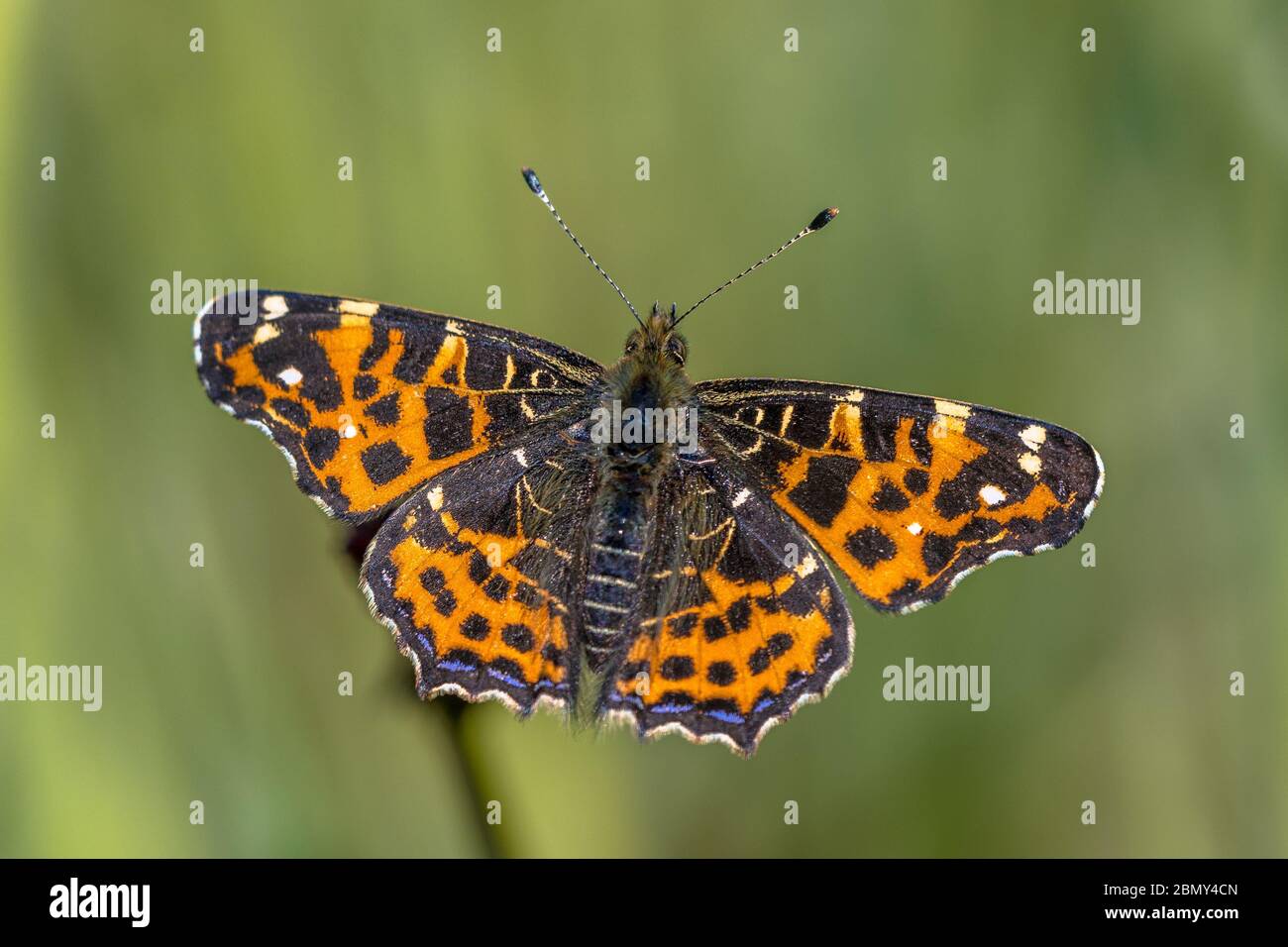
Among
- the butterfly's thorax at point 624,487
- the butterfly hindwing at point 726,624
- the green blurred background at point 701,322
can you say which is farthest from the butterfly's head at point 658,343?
the green blurred background at point 701,322

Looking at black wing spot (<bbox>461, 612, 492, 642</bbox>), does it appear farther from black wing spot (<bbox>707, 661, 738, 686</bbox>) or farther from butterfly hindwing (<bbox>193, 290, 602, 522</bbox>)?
black wing spot (<bbox>707, 661, 738, 686</bbox>)

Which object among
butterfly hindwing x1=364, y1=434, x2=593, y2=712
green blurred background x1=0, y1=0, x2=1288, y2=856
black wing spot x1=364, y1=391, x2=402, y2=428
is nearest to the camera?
butterfly hindwing x1=364, y1=434, x2=593, y2=712

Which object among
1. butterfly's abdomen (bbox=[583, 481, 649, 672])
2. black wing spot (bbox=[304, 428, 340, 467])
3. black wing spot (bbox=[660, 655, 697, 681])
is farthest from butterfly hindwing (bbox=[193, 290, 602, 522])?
black wing spot (bbox=[660, 655, 697, 681])

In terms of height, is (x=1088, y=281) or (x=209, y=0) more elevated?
(x=209, y=0)

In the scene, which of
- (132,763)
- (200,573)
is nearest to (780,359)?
(200,573)

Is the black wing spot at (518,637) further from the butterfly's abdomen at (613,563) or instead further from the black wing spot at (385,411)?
the black wing spot at (385,411)

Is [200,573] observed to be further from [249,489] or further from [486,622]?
[486,622]

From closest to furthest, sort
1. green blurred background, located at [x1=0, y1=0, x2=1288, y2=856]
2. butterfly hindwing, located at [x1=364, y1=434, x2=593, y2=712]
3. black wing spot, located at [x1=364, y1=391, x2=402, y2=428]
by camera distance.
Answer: butterfly hindwing, located at [x1=364, y1=434, x2=593, y2=712], black wing spot, located at [x1=364, y1=391, x2=402, y2=428], green blurred background, located at [x1=0, y1=0, x2=1288, y2=856]
